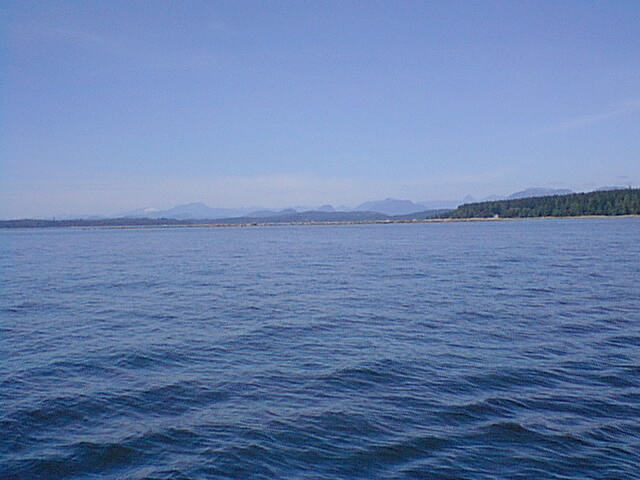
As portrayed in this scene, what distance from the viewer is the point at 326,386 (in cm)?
1178

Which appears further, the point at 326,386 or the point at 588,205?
the point at 588,205

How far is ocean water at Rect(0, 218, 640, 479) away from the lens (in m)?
8.46

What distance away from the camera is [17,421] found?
10102 mm

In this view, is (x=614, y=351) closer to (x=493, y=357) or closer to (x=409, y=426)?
(x=493, y=357)

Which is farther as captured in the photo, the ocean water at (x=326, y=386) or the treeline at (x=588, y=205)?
the treeline at (x=588, y=205)

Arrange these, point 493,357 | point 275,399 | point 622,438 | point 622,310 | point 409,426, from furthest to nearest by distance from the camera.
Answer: point 622,310, point 493,357, point 275,399, point 409,426, point 622,438

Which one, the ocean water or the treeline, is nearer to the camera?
the ocean water

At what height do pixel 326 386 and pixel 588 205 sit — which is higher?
pixel 588 205

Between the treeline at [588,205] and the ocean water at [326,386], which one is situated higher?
the treeline at [588,205]

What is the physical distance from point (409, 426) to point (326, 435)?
5.29ft

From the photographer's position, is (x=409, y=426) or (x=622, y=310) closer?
(x=409, y=426)

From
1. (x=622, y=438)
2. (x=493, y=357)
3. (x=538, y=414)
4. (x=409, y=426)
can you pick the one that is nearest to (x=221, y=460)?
(x=409, y=426)

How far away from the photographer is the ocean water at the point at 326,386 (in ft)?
27.8

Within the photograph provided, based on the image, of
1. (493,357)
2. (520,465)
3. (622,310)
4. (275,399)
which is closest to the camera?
(520,465)
